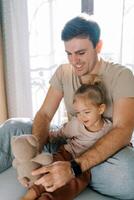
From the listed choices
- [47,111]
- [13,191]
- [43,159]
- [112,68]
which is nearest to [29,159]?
[43,159]

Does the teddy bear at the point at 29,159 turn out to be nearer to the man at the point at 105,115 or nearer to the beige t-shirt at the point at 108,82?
the man at the point at 105,115

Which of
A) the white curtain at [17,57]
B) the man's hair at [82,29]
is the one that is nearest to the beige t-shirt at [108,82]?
the man's hair at [82,29]

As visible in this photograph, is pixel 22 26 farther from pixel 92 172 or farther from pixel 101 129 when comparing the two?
pixel 92 172

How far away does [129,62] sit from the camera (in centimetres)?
179

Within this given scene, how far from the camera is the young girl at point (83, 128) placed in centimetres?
113

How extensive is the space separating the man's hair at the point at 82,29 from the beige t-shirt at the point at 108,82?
0.15 m

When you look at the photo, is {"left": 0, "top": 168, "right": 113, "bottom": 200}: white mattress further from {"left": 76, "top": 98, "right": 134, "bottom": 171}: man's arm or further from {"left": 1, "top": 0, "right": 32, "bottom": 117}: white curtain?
{"left": 1, "top": 0, "right": 32, "bottom": 117}: white curtain

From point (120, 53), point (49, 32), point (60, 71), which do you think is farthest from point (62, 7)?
point (60, 71)

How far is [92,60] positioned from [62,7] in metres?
0.81

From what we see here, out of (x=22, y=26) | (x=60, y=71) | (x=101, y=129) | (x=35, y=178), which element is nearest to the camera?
(x=35, y=178)

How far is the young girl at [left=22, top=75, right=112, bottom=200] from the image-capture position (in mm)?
1134

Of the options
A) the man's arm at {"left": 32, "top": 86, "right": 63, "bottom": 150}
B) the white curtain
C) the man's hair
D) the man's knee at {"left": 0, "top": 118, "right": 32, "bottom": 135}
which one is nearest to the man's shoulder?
Answer: the man's hair

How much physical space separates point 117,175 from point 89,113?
0.28 metres

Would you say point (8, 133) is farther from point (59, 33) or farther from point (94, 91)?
point (59, 33)
